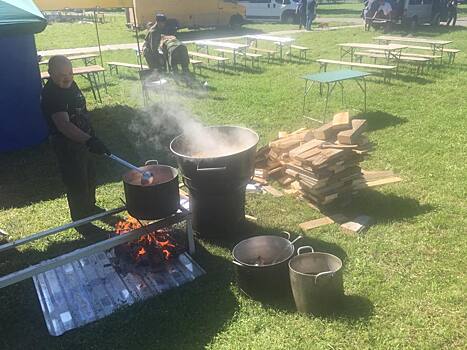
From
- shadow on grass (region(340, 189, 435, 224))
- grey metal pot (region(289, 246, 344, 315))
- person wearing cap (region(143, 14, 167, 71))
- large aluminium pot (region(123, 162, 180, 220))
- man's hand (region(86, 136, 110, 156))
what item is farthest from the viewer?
person wearing cap (region(143, 14, 167, 71))

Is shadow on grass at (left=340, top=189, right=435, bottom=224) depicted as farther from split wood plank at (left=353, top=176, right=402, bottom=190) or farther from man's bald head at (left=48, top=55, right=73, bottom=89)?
man's bald head at (left=48, top=55, right=73, bottom=89)

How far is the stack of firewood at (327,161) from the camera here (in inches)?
212

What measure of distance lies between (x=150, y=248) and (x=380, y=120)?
6024 millimetres

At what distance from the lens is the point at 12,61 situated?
24.7ft

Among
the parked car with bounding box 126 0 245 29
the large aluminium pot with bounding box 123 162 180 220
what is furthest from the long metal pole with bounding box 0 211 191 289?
the parked car with bounding box 126 0 245 29

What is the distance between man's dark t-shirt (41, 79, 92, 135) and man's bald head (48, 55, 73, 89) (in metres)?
0.06

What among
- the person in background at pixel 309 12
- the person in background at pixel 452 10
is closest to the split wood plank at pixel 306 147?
the person in background at pixel 309 12

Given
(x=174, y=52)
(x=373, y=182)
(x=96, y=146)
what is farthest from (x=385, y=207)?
(x=174, y=52)

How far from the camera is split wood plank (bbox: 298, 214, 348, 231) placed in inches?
204

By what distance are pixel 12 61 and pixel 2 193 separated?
8.42 ft

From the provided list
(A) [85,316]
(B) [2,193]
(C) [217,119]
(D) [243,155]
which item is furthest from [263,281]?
(C) [217,119]

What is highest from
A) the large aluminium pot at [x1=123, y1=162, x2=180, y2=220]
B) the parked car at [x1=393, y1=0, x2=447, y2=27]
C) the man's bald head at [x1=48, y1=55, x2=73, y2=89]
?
the parked car at [x1=393, y1=0, x2=447, y2=27]

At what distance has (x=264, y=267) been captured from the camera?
3836mm

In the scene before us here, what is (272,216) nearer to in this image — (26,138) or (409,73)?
(26,138)
